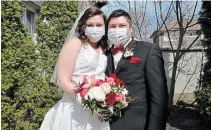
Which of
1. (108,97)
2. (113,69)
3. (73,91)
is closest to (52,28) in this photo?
(73,91)

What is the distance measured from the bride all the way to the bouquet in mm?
236

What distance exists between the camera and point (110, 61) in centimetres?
264

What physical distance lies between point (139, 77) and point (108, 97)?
0.31 metres

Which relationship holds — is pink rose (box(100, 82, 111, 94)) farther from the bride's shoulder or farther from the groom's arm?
the bride's shoulder

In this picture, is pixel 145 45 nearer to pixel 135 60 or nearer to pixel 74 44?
pixel 135 60

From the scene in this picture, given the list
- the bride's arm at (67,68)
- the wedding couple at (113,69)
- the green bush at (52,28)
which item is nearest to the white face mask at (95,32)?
the wedding couple at (113,69)

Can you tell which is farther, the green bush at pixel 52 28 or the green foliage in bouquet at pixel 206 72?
the green foliage in bouquet at pixel 206 72

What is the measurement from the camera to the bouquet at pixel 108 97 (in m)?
2.37

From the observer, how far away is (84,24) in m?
2.87

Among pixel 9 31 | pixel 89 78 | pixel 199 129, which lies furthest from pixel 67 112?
pixel 199 129

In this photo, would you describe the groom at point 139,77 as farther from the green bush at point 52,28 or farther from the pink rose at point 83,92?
the green bush at point 52,28

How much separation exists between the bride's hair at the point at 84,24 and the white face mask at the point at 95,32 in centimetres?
10

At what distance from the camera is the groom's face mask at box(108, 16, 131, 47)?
8.28 feet

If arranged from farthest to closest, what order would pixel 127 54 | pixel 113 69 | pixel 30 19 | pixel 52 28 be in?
pixel 30 19 < pixel 52 28 < pixel 113 69 < pixel 127 54
